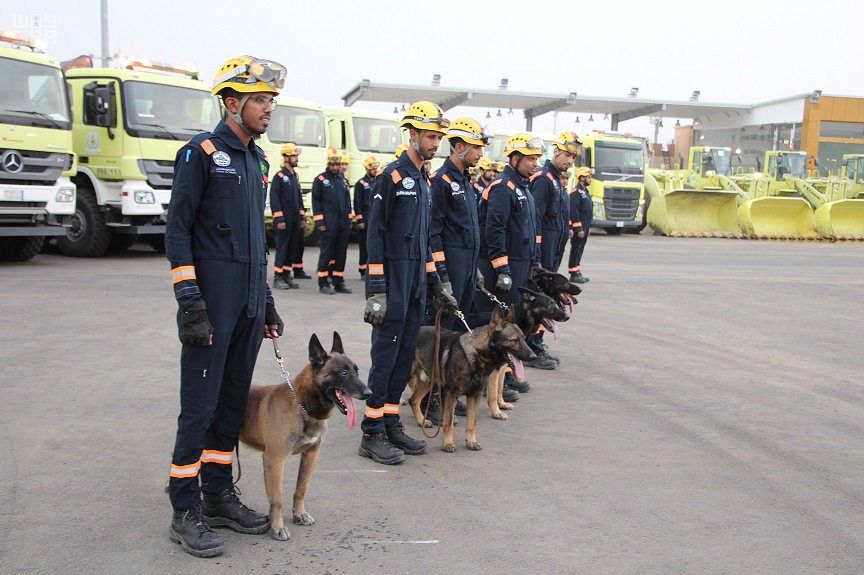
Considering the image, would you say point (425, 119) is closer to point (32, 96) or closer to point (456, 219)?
point (456, 219)

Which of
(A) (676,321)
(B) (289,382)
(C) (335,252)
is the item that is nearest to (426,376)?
(B) (289,382)

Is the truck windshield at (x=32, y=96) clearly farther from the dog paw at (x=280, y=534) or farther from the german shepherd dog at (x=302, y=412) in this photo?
the dog paw at (x=280, y=534)

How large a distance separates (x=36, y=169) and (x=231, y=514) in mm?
10832

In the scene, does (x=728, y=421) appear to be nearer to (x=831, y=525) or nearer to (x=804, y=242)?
(x=831, y=525)

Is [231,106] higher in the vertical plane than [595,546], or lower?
higher

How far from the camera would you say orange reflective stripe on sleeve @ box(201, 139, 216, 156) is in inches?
151

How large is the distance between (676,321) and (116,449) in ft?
25.9

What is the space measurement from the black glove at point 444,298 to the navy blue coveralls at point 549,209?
293 cm

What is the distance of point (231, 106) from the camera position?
3.97 metres

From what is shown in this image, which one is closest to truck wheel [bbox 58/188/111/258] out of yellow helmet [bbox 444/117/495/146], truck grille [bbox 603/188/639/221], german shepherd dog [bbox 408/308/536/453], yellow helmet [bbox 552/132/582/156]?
yellow helmet [bbox 552/132/582/156]

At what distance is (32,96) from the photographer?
43.0ft

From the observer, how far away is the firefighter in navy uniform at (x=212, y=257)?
379 cm

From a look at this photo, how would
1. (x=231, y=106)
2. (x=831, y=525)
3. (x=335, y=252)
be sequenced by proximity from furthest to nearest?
(x=335, y=252)
(x=831, y=525)
(x=231, y=106)

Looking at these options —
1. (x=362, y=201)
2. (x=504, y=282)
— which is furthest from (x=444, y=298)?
(x=362, y=201)
